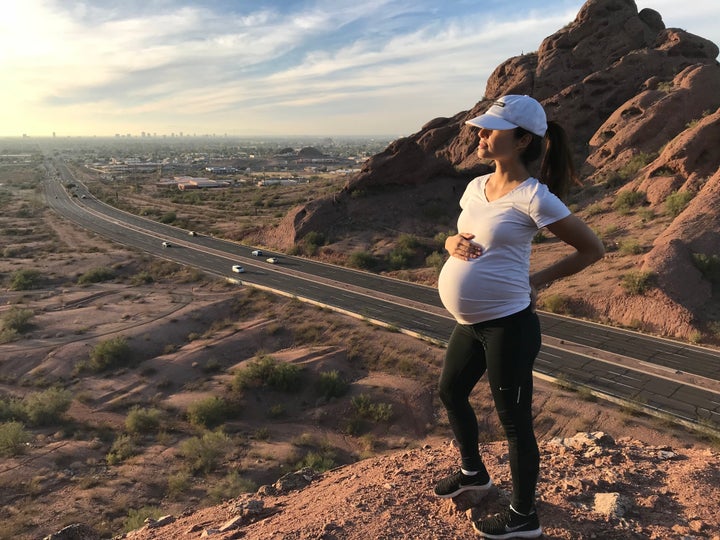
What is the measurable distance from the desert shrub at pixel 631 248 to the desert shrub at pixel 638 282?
3539 mm

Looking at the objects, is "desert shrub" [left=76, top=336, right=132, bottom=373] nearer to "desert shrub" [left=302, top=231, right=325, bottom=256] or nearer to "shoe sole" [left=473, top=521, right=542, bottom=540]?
"desert shrub" [left=302, top=231, right=325, bottom=256]

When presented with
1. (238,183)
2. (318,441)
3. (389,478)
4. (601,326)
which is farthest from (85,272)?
(238,183)

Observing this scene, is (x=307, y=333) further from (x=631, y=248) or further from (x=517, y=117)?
(x=517, y=117)

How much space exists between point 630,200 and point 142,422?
122 ft

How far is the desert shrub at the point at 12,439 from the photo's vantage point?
637 inches

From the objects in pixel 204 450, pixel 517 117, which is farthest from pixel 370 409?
pixel 517 117

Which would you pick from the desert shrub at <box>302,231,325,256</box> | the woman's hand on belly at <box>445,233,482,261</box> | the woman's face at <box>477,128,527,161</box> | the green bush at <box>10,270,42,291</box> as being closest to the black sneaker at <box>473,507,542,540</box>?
the woman's hand on belly at <box>445,233,482,261</box>

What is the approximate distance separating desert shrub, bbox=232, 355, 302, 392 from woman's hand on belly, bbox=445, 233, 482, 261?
65.4ft

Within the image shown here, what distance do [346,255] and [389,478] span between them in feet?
144

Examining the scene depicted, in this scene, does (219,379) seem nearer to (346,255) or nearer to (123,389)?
(123,389)

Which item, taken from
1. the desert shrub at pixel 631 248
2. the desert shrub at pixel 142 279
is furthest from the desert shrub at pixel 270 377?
the desert shrub at pixel 142 279

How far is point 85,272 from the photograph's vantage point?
45.7m

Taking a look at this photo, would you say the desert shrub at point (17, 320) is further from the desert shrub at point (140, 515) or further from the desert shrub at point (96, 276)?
the desert shrub at point (140, 515)

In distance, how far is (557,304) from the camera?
1175 inches
